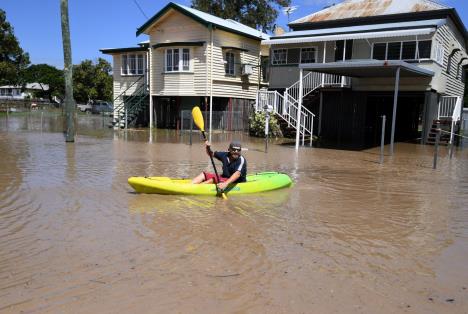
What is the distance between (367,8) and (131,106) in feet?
51.2

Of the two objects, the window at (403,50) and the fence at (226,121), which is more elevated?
the window at (403,50)

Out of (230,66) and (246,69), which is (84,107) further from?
(246,69)

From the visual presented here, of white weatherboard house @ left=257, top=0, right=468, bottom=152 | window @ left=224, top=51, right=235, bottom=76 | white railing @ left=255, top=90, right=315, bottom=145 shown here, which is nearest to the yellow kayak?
white weatherboard house @ left=257, top=0, right=468, bottom=152

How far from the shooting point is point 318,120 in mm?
23984

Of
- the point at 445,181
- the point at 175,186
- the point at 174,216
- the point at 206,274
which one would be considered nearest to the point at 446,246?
the point at 206,274

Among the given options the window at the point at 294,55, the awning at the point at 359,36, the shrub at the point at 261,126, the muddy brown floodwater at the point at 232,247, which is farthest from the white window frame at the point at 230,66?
the muddy brown floodwater at the point at 232,247

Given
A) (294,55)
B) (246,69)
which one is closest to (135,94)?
(246,69)

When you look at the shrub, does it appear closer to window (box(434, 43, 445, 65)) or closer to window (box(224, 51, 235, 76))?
window (box(224, 51, 235, 76))

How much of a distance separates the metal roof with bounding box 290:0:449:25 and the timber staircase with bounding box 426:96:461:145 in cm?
481

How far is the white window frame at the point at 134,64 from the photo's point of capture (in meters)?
30.5

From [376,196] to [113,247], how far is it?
235 inches

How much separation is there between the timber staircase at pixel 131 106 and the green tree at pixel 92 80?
1116 inches

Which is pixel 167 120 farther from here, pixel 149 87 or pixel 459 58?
pixel 459 58

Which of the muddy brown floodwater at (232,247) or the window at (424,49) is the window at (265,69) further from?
the muddy brown floodwater at (232,247)
